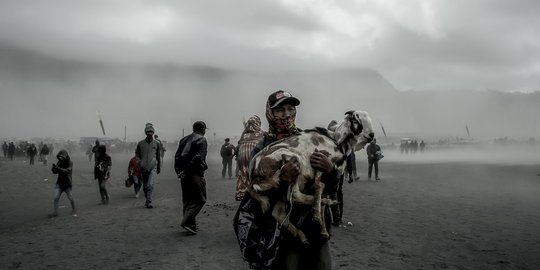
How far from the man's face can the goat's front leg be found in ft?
2.10

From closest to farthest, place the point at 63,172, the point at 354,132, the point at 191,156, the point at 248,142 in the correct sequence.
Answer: the point at 354,132 → the point at 248,142 → the point at 191,156 → the point at 63,172

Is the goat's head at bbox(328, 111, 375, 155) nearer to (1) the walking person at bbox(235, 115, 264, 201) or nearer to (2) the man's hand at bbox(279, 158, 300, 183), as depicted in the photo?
(2) the man's hand at bbox(279, 158, 300, 183)

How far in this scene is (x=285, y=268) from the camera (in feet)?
8.09

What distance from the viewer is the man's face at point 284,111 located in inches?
103

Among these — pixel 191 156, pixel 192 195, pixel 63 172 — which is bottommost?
pixel 192 195

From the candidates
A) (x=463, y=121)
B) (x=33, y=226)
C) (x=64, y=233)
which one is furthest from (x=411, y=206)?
(x=463, y=121)

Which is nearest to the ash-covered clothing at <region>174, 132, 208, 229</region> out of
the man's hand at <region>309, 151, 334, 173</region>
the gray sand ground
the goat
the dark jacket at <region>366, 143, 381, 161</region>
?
the gray sand ground

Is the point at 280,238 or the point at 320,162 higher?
the point at 320,162

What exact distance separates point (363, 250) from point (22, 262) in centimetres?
516

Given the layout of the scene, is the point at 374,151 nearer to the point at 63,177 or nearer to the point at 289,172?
the point at 63,177

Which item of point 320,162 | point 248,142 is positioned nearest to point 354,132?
point 320,162

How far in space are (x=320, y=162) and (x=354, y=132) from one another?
1.39 ft

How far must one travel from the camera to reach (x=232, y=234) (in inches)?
274

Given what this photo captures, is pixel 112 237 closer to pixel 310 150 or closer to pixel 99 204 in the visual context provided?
pixel 99 204
